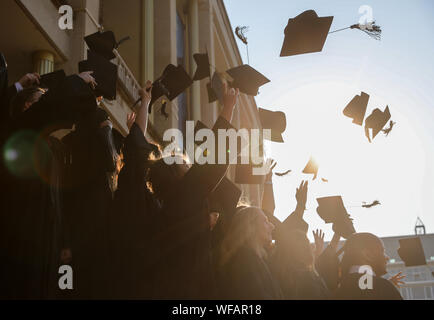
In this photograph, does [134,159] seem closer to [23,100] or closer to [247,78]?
[23,100]

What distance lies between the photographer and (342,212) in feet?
14.3

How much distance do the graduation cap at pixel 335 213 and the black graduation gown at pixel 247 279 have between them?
2336 millimetres

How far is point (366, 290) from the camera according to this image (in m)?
2.45

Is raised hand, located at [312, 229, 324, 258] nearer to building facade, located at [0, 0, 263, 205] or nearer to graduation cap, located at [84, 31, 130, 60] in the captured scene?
building facade, located at [0, 0, 263, 205]

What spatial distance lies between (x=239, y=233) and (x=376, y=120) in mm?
3090

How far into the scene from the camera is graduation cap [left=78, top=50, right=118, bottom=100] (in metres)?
2.89

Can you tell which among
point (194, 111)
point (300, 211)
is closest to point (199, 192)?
point (300, 211)

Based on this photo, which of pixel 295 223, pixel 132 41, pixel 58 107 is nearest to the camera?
pixel 58 107

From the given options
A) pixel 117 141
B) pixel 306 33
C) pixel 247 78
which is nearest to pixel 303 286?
pixel 117 141

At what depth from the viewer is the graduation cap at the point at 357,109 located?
183 inches

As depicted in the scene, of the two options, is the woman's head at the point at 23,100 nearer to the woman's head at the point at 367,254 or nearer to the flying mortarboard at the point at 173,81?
the woman's head at the point at 367,254

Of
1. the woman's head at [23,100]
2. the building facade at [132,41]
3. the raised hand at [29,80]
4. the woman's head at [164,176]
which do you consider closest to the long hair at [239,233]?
the woman's head at [164,176]

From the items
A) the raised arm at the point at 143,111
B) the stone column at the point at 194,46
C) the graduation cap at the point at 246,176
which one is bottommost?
the raised arm at the point at 143,111
